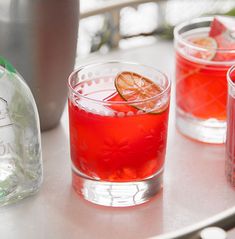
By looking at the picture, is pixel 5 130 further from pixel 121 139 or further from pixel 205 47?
pixel 205 47

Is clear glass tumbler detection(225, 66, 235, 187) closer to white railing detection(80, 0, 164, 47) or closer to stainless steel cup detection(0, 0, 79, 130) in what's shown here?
stainless steel cup detection(0, 0, 79, 130)

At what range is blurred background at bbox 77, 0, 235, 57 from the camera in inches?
41.7

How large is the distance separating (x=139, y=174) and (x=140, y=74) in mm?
118

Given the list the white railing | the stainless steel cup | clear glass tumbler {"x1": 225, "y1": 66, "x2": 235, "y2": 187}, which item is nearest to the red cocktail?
clear glass tumbler {"x1": 225, "y1": 66, "x2": 235, "y2": 187}

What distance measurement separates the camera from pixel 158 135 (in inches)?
28.8

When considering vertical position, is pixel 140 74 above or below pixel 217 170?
above

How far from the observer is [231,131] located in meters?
0.77

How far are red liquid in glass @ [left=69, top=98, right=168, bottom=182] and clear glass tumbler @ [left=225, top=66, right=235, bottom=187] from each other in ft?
0.25

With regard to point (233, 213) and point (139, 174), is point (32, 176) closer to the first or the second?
point (139, 174)

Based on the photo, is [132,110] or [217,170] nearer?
[132,110]

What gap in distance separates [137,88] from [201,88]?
140 mm

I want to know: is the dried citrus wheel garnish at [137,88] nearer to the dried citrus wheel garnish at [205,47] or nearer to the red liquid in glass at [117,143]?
the red liquid in glass at [117,143]

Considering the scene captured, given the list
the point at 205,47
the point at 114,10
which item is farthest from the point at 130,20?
the point at 205,47

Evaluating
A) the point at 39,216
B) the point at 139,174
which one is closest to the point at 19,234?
the point at 39,216
